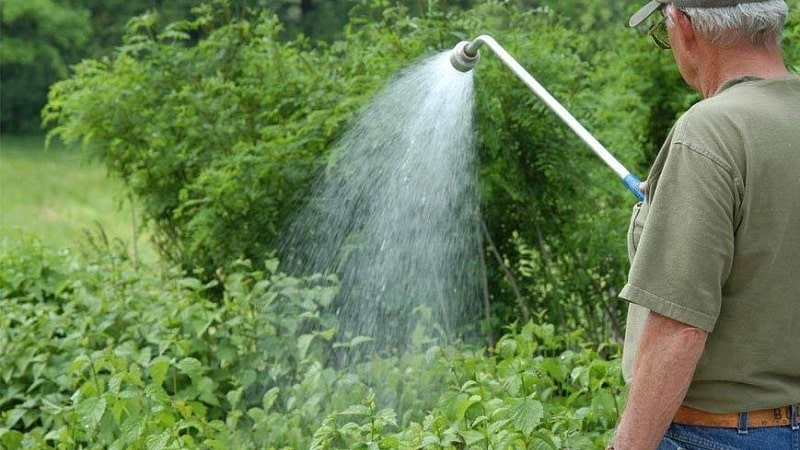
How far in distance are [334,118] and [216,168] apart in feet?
2.59

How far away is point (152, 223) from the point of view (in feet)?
23.3

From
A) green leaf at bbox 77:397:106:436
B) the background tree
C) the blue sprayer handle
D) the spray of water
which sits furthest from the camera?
the background tree

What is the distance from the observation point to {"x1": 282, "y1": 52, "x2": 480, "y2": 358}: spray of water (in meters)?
5.17

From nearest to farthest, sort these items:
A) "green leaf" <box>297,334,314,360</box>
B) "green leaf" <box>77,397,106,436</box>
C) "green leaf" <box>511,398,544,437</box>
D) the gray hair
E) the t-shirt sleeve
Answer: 1. the t-shirt sleeve
2. the gray hair
3. "green leaf" <box>511,398,544,437</box>
4. "green leaf" <box>77,397,106,436</box>
5. "green leaf" <box>297,334,314,360</box>

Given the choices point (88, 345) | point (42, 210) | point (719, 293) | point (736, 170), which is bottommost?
point (42, 210)

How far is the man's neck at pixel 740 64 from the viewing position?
2.38 m

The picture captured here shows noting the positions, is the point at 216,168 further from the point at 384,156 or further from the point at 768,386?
the point at 768,386

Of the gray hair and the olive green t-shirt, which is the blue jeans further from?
the gray hair

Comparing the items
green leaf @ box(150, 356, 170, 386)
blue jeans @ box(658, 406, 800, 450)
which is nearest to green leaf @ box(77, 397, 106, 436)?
green leaf @ box(150, 356, 170, 386)

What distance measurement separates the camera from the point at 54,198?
1531cm

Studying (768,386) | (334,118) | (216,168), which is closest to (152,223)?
(216,168)

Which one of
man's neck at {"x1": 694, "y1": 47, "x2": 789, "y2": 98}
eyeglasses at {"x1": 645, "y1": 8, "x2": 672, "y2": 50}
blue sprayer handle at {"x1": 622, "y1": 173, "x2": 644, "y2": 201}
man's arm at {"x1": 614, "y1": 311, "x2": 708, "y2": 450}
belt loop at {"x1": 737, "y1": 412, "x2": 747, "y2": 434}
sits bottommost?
belt loop at {"x1": 737, "y1": 412, "x2": 747, "y2": 434}

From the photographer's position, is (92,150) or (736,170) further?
(92,150)

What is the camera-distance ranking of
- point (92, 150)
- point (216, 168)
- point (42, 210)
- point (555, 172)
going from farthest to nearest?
point (42, 210) < point (92, 150) < point (216, 168) < point (555, 172)
